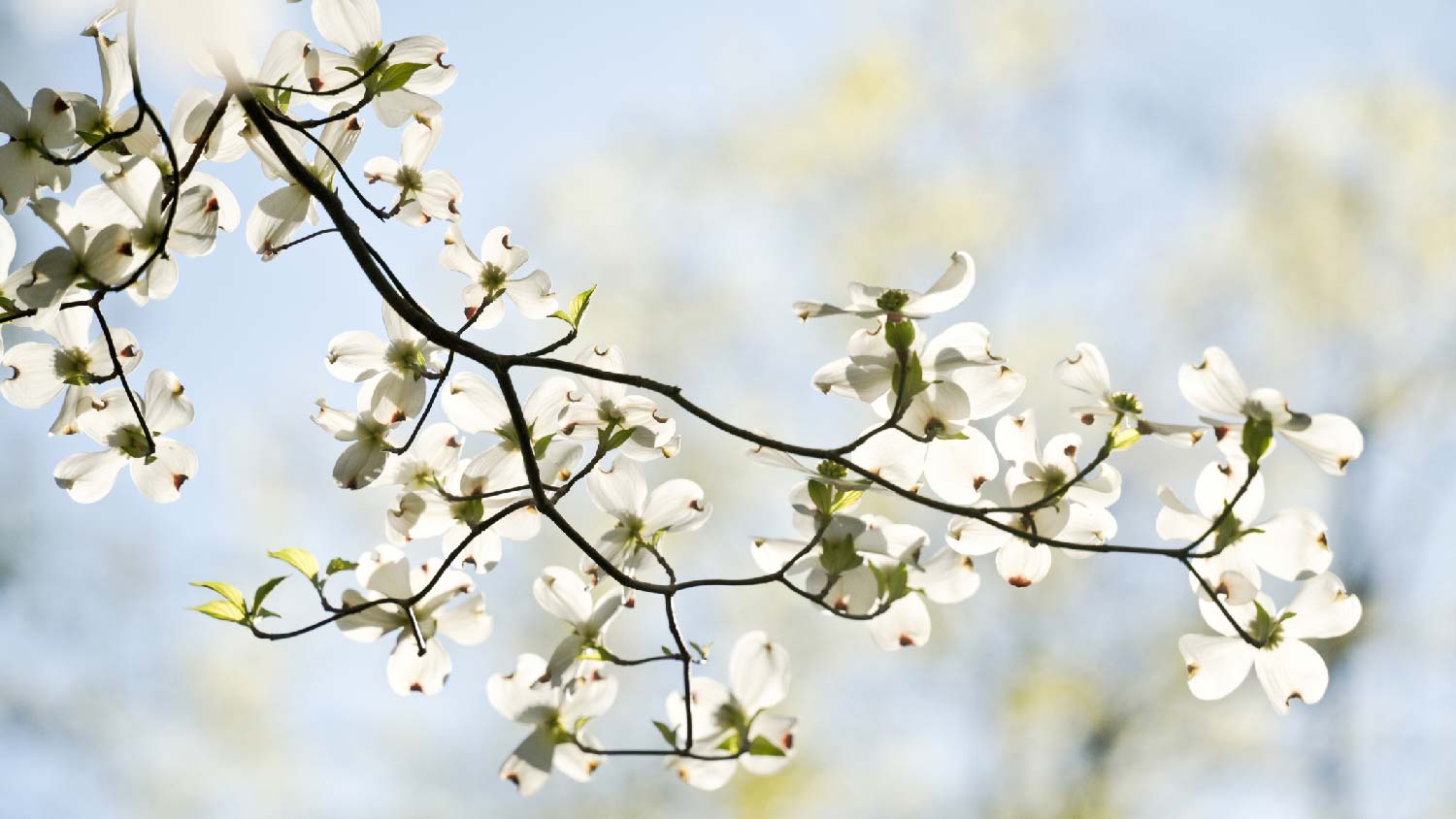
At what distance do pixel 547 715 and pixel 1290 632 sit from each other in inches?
14.4

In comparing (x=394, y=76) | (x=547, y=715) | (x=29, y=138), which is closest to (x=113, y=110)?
(x=29, y=138)

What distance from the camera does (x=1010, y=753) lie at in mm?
4008

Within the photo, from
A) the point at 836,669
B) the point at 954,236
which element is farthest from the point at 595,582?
the point at 954,236

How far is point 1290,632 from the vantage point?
20.5 inches

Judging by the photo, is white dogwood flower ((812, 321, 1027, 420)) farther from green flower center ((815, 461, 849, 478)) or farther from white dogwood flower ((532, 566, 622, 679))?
white dogwood flower ((532, 566, 622, 679))

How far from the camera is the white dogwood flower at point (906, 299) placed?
0.46 meters

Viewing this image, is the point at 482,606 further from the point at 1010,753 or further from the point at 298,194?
the point at 1010,753

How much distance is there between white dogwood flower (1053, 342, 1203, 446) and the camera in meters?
0.48

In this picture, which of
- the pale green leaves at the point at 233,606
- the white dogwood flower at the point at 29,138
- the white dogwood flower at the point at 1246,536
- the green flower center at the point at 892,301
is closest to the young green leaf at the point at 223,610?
the pale green leaves at the point at 233,606

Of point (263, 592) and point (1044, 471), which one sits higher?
point (263, 592)

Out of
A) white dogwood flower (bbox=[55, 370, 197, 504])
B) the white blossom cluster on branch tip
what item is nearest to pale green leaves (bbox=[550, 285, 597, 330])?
the white blossom cluster on branch tip

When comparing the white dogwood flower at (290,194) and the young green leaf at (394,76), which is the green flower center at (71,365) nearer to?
the white dogwood flower at (290,194)

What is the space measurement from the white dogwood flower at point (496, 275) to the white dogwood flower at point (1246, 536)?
33cm

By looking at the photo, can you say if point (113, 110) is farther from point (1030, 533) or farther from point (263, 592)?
point (1030, 533)
